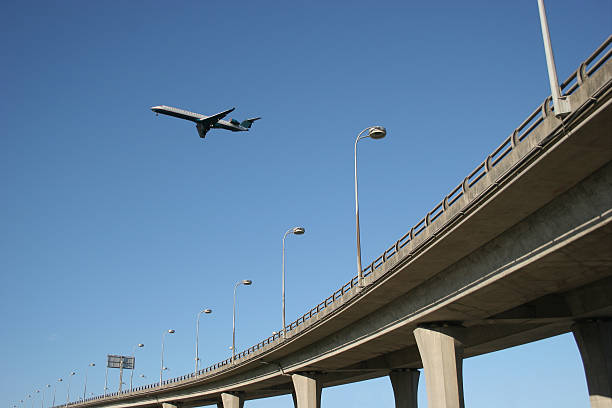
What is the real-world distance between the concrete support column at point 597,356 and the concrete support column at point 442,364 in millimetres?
7181

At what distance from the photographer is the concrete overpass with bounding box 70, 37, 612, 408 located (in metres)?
18.6

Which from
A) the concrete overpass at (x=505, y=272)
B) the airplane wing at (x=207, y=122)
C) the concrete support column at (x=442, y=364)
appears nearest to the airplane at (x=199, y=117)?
the airplane wing at (x=207, y=122)

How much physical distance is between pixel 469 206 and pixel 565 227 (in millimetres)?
3638

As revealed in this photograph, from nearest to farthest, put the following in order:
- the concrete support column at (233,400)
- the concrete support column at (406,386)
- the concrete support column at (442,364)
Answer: the concrete support column at (442,364)
the concrete support column at (406,386)
the concrete support column at (233,400)

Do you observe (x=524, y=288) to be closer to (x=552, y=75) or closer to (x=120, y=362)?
(x=552, y=75)

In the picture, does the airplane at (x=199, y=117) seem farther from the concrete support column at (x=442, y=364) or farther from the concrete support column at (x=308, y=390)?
the concrete support column at (x=442, y=364)

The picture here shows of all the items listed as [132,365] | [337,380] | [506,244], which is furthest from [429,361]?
[132,365]

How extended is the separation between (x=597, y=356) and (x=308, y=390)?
95.6ft

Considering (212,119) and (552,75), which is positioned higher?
(212,119)

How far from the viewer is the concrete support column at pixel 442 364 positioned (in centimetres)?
3130

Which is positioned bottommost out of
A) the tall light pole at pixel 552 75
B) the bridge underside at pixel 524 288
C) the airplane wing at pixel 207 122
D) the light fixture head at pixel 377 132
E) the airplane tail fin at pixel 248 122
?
the bridge underside at pixel 524 288

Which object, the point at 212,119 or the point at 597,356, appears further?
the point at 212,119

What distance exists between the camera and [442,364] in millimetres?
32500

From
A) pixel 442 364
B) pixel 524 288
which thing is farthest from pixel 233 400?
pixel 524 288
